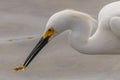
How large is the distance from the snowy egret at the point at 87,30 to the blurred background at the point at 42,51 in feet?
3.22

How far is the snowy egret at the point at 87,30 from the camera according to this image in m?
5.66

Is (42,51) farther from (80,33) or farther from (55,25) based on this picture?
(55,25)

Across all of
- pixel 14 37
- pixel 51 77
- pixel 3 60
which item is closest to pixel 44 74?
pixel 51 77

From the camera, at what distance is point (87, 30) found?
5805mm

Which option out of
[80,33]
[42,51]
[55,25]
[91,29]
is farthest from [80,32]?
[42,51]

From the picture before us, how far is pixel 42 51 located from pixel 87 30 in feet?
6.02

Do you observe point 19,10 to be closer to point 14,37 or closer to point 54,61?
point 14,37

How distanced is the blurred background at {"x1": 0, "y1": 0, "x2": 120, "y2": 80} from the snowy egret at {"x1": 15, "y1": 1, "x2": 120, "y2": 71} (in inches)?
38.7

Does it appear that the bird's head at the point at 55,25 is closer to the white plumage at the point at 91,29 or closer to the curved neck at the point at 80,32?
the white plumage at the point at 91,29

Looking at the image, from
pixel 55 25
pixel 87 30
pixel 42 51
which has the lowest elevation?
pixel 55 25

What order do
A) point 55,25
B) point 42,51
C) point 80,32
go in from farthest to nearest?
point 42,51, point 80,32, point 55,25

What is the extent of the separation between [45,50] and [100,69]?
36.5 inches

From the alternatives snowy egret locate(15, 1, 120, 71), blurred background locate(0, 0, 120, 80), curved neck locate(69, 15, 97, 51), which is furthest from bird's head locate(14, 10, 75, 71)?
blurred background locate(0, 0, 120, 80)

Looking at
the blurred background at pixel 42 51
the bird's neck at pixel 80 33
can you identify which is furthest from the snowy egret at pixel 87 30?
the blurred background at pixel 42 51
